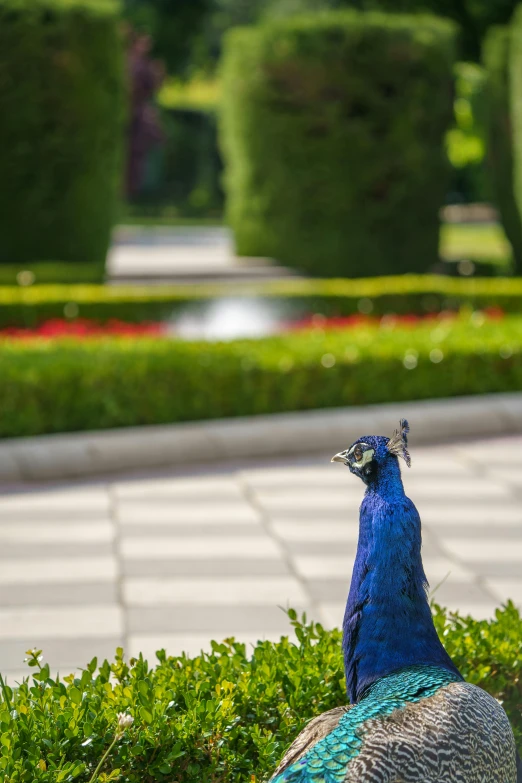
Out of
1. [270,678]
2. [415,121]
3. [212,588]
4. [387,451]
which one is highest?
[415,121]

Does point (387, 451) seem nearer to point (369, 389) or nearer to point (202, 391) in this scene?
point (202, 391)

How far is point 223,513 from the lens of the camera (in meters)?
6.80

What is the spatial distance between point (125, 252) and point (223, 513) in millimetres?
20012

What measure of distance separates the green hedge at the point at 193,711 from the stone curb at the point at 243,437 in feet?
14.6

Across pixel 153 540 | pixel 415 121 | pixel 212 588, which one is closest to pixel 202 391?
pixel 153 540

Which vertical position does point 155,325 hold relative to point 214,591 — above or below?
above

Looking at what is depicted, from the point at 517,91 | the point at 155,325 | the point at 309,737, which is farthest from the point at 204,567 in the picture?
the point at 517,91

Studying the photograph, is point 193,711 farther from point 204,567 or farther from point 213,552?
point 213,552

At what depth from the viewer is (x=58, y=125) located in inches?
634

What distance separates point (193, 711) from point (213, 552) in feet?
10.6

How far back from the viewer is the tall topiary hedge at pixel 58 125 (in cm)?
1578

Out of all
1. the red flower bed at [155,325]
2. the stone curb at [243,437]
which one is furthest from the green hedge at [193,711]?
the red flower bed at [155,325]

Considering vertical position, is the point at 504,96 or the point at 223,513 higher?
the point at 504,96

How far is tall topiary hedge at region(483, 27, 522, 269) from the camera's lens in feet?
60.4
